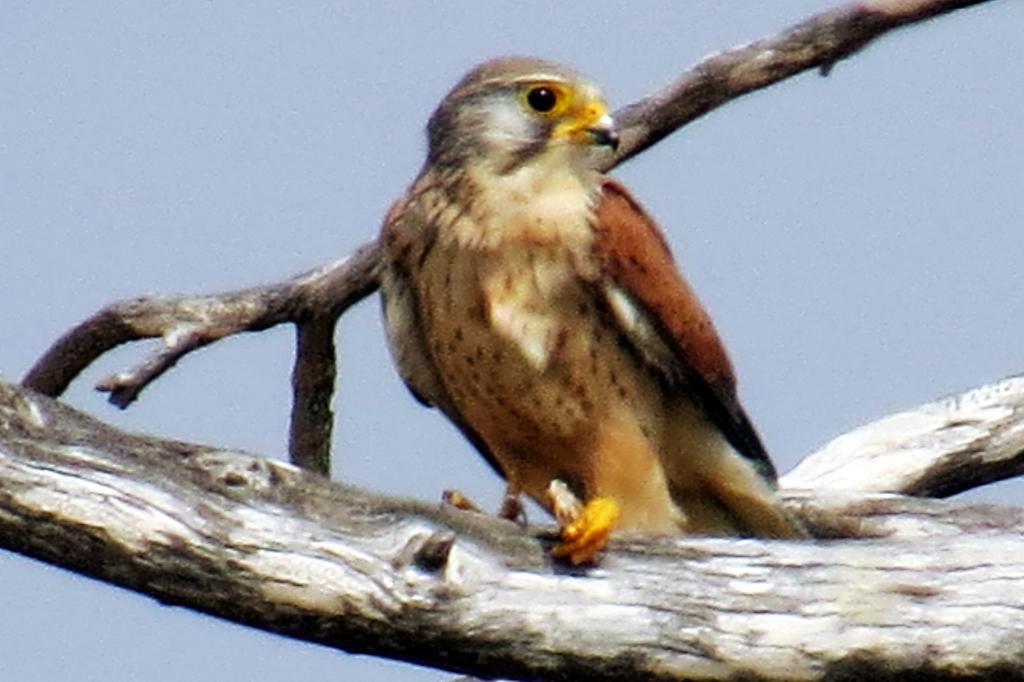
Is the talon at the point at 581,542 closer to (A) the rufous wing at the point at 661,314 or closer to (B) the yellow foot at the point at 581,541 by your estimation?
(B) the yellow foot at the point at 581,541

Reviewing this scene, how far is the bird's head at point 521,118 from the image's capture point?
16.4ft

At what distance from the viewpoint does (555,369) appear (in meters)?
4.86

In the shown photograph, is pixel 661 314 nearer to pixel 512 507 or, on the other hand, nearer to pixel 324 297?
pixel 512 507

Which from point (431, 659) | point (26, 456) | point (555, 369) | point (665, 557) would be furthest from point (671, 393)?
point (26, 456)

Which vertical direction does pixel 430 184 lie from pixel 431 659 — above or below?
above

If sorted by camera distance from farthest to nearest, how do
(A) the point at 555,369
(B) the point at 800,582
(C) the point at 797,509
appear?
(C) the point at 797,509 → (A) the point at 555,369 → (B) the point at 800,582

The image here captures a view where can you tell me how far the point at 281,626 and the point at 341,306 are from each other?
79.8 inches

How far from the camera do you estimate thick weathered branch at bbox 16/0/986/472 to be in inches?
211

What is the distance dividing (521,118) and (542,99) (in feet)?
0.21

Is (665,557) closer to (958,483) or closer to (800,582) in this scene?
(800,582)

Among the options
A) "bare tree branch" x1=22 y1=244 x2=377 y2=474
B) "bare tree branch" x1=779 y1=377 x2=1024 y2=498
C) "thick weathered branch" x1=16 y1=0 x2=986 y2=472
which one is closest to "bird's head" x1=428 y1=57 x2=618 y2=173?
"thick weathered branch" x1=16 y1=0 x2=986 y2=472

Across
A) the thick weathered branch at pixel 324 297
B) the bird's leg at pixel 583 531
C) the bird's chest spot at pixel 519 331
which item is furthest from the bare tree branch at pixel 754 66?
the bird's leg at pixel 583 531

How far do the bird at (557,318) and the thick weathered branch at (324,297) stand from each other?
43 cm

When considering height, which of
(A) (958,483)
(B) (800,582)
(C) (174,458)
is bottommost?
(A) (958,483)
